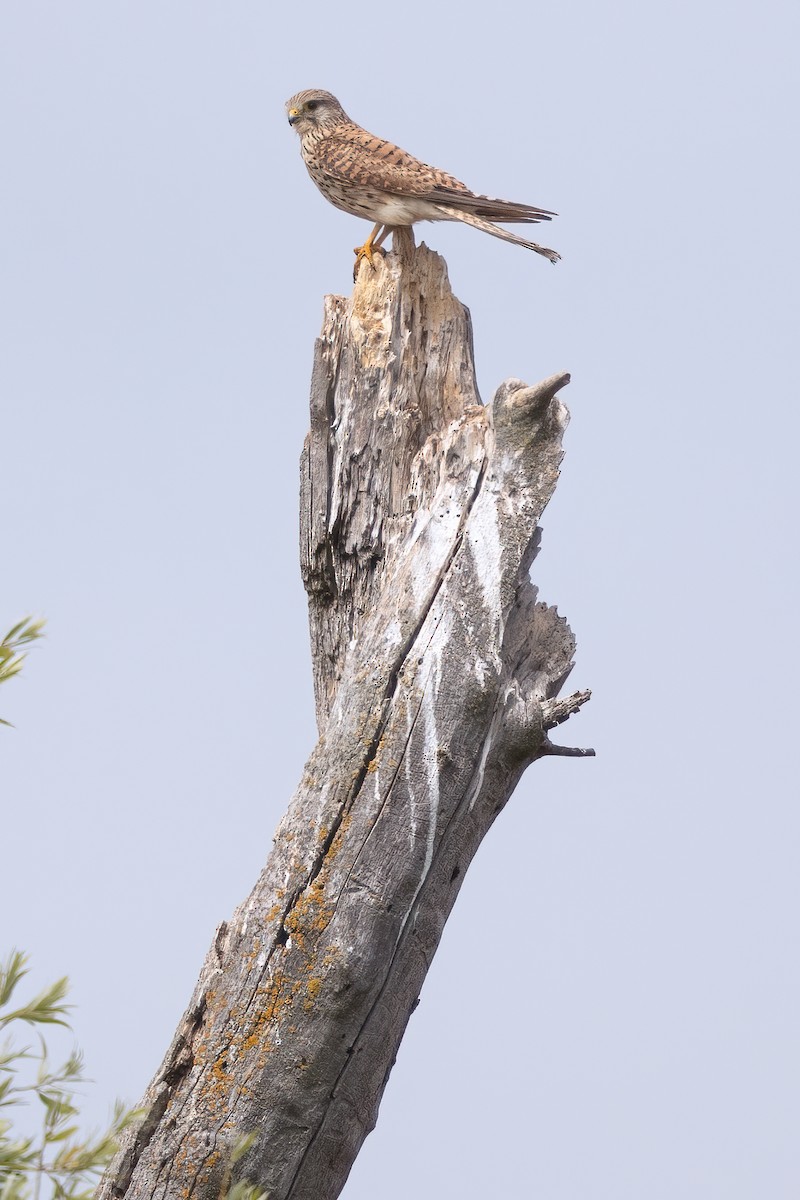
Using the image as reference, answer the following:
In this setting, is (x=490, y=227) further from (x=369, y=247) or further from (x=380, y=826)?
(x=380, y=826)

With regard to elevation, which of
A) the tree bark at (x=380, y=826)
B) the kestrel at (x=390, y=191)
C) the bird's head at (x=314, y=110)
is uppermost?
the bird's head at (x=314, y=110)

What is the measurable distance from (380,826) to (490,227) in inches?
111

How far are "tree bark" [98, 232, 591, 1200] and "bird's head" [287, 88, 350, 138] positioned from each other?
79.6 inches

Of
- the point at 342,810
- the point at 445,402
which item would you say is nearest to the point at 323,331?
the point at 445,402

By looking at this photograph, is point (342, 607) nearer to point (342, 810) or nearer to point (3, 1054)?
point (342, 810)

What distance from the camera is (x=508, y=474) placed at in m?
5.58

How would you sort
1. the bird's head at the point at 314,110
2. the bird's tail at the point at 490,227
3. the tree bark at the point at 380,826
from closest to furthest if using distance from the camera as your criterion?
the tree bark at the point at 380,826 < the bird's tail at the point at 490,227 < the bird's head at the point at 314,110

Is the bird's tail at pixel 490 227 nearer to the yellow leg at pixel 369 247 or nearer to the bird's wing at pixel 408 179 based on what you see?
the bird's wing at pixel 408 179

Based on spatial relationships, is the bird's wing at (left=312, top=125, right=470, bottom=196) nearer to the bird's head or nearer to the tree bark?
the bird's head

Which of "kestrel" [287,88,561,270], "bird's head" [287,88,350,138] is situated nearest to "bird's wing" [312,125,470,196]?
"kestrel" [287,88,561,270]

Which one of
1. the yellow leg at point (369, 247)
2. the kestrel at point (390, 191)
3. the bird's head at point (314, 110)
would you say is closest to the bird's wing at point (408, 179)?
the kestrel at point (390, 191)

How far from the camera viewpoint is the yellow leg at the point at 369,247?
641cm

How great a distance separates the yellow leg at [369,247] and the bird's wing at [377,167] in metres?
0.22

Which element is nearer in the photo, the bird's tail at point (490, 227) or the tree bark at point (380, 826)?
the tree bark at point (380, 826)
